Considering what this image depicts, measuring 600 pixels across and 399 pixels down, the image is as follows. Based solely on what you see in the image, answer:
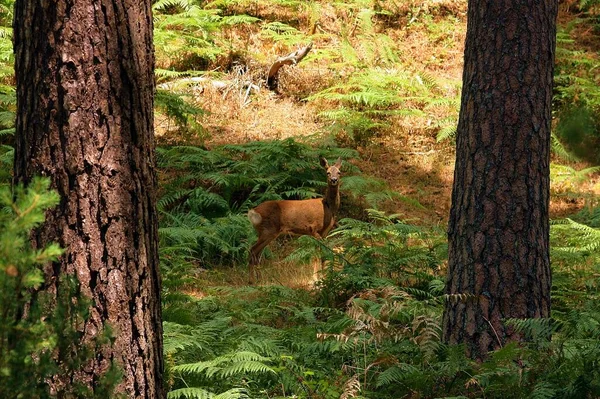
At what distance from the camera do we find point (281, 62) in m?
13.8

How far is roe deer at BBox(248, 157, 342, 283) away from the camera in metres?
10.0

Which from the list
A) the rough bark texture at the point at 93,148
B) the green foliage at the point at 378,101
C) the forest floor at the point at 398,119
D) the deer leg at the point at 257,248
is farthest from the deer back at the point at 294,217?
the rough bark texture at the point at 93,148

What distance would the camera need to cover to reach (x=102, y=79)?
3.39 metres

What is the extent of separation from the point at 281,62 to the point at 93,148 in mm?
10718

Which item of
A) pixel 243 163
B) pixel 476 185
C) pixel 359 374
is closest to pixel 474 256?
pixel 476 185

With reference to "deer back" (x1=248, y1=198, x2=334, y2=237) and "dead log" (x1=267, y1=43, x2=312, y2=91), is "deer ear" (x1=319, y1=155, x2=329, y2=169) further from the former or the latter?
"dead log" (x1=267, y1=43, x2=312, y2=91)

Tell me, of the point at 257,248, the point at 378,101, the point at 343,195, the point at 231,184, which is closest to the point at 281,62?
the point at 378,101

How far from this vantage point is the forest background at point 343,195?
14.3 feet

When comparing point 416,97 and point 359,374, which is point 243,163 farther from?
point 359,374

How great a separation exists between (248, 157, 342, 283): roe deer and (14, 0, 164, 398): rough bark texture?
6.24 m

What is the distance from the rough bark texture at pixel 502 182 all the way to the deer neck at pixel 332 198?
536 centimetres

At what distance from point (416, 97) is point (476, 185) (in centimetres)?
831

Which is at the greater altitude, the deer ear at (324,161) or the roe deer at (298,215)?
the deer ear at (324,161)

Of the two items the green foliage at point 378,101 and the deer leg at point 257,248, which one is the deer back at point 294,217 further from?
the green foliage at point 378,101
